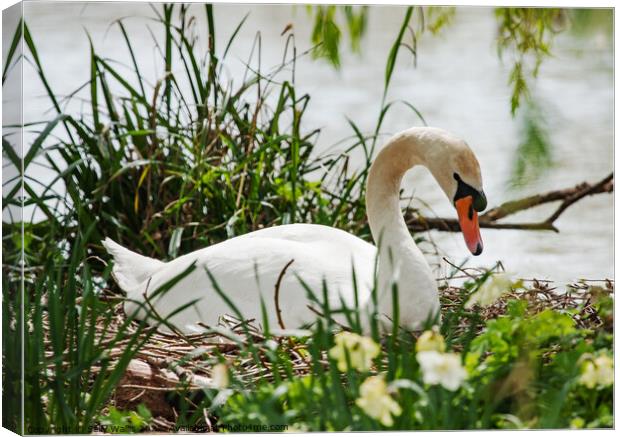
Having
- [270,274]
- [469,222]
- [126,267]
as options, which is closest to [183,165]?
[126,267]

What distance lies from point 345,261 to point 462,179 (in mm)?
552

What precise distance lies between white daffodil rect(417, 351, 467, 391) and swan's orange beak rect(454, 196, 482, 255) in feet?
3.63

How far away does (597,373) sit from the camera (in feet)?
13.1

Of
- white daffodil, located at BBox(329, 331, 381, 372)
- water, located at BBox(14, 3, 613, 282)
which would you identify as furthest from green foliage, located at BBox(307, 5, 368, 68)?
white daffodil, located at BBox(329, 331, 381, 372)

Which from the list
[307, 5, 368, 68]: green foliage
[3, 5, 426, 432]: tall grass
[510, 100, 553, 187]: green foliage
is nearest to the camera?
[307, 5, 368, 68]: green foliage

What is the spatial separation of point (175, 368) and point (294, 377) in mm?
412

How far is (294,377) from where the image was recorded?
4246 mm

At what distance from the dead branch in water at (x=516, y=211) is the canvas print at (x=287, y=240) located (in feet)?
0.06

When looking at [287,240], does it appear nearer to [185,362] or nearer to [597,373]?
[185,362]

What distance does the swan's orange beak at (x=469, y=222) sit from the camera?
473 centimetres

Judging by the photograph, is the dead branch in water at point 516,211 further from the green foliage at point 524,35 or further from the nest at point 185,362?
the nest at point 185,362

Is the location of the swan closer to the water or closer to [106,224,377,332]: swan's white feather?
[106,224,377,332]: swan's white feather

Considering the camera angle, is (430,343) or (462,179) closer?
(430,343)

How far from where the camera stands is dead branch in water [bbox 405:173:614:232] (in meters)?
6.38
